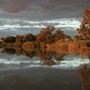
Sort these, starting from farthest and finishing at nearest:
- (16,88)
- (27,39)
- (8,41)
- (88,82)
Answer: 1. (8,41)
2. (27,39)
3. (88,82)
4. (16,88)

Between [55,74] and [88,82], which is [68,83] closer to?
[88,82]

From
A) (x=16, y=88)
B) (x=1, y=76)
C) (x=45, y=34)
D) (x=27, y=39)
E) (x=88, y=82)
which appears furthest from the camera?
(x=27, y=39)

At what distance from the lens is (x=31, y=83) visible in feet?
42.7

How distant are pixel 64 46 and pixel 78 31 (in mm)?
6664

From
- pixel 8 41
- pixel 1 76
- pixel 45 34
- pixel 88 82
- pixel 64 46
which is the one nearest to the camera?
pixel 88 82

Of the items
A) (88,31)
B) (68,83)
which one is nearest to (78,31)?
(88,31)

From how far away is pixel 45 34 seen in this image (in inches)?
2618

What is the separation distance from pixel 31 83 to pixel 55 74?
338cm

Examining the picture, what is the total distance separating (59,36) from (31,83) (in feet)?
181

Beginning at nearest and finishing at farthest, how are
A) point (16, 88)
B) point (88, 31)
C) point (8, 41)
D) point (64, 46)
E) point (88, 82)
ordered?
1. point (16, 88)
2. point (88, 82)
3. point (64, 46)
4. point (88, 31)
5. point (8, 41)

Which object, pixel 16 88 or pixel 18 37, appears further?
pixel 18 37

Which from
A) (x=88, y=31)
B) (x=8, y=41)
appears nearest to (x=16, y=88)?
(x=88, y=31)

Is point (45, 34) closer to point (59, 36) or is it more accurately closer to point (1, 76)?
point (59, 36)

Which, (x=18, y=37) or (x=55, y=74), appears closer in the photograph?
(x=55, y=74)
